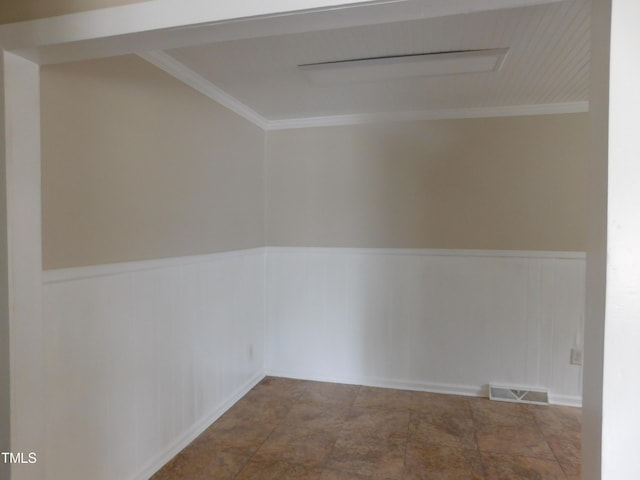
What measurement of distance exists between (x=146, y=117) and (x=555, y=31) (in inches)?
82.4

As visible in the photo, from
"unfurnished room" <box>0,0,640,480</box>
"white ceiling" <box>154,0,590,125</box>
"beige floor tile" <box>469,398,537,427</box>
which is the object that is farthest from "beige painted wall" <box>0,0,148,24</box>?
"beige floor tile" <box>469,398,537,427</box>

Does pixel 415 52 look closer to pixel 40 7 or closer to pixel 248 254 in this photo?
pixel 40 7

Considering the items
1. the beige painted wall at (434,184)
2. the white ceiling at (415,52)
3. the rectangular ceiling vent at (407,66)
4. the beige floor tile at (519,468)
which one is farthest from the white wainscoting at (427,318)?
the rectangular ceiling vent at (407,66)

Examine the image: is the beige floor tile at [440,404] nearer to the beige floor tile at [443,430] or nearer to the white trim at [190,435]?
the beige floor tile at [443,430]

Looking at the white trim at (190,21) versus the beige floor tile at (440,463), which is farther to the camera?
the beige floor tile at (440,463)

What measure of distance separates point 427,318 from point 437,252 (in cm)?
55

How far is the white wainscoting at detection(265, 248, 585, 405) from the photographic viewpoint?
2.88 metres

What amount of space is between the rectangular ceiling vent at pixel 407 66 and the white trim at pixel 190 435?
7.68 ft

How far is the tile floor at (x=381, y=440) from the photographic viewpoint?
2.08 metres

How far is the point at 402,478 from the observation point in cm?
203

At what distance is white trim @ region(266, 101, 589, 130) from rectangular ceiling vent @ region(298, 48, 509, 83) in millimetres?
759

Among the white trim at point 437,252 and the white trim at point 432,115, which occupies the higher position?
the white trim at point 432,115

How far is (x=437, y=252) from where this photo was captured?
3.07m

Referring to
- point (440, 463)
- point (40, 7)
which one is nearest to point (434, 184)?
point (440, 463)
